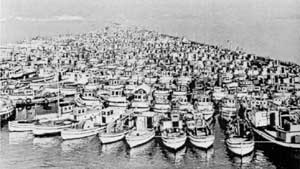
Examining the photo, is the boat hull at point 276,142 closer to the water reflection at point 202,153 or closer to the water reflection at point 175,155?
the water reflection at point 202,153

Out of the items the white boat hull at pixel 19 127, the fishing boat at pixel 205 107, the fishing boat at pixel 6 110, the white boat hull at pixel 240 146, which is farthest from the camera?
the fishing boat at pixel 6 110

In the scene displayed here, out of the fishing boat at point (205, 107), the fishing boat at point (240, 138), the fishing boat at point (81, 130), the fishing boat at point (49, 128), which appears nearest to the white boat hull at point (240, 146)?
the fishing boat at point (240, 138)

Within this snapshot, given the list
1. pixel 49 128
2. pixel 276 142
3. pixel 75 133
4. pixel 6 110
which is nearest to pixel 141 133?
pixel 75 133

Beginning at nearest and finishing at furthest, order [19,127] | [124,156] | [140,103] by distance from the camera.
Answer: [124,156] < [19,127] < [140,103]

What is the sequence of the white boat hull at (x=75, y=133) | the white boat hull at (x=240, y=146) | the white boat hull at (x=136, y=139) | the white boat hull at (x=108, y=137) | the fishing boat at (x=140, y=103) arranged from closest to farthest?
the white boat hull at (x=240, y=146) < the white boat hull at (x=136, y=139) < the white boat hull at (x=108, y=137) < the white boat hull at (x=75, y=133) < the fishing boat at (x=140, y=103)

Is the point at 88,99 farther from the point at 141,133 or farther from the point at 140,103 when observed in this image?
the point at 141,133
